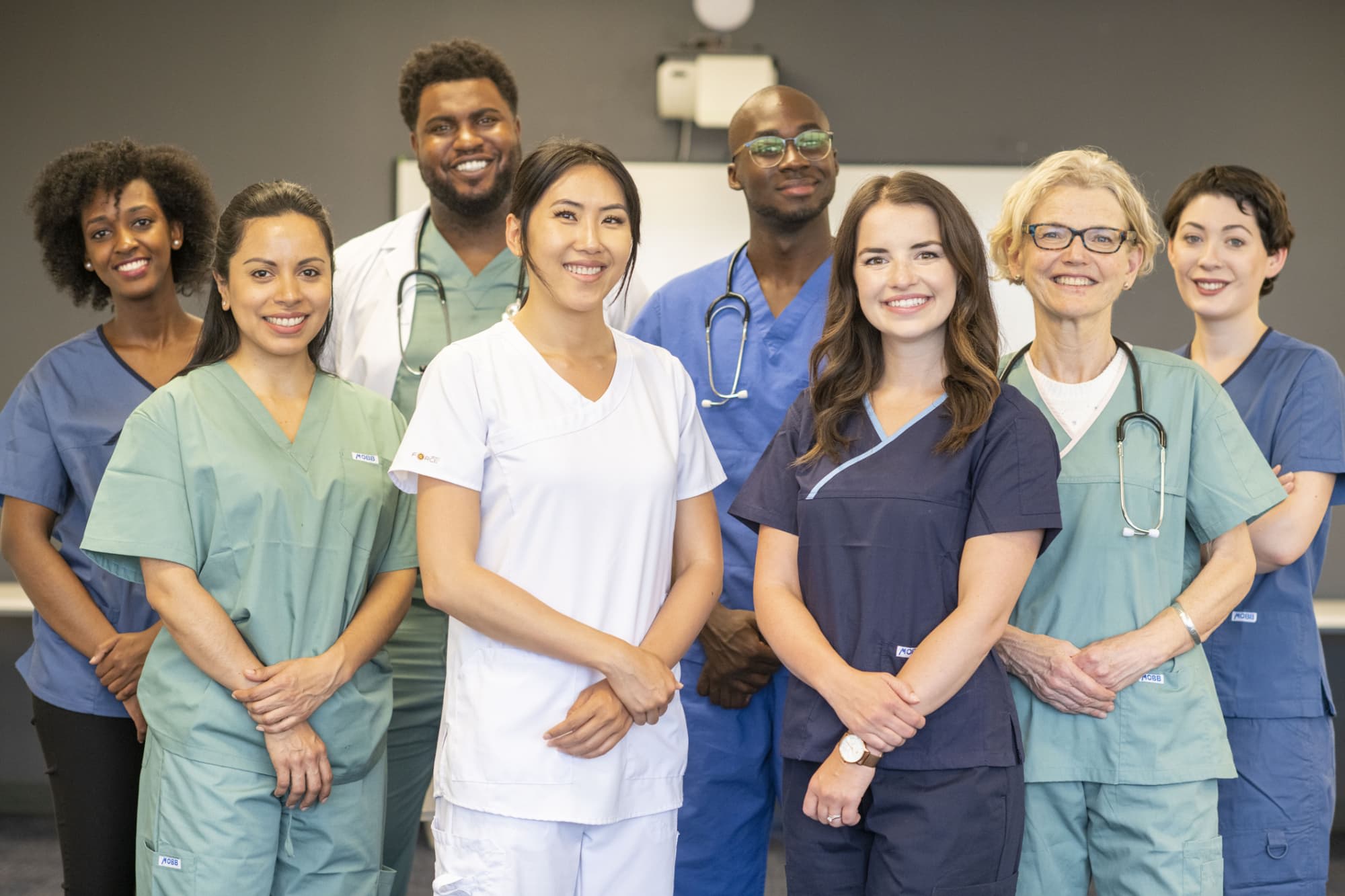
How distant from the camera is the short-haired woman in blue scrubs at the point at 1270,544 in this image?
202cm

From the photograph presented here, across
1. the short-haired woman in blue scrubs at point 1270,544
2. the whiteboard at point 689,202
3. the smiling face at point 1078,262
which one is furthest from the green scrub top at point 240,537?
the whiteboard at point 689,202

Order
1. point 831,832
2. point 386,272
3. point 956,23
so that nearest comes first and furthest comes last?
point 831,832, point 386,272, point 956,23

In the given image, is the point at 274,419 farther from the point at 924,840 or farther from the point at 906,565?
the point at 924,840

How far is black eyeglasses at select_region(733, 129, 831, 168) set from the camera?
2.17 meters

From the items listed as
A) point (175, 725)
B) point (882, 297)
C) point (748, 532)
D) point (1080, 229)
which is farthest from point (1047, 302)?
point (175, 725)

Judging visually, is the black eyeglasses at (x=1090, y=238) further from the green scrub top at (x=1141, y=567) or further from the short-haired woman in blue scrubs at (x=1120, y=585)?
the green scrub top at (x=1141, y=567)

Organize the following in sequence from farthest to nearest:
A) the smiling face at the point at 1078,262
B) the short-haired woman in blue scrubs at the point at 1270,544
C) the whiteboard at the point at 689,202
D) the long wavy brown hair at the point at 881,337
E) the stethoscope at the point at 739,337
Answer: the whiteboard at the point at 689,202
the stethoscope at the point at 739,337
the short-haired woman in blue scrubs at the point at 1270,544
the smiling face at the point at 1078,262
the long wavy brown hair at the point at 881,337

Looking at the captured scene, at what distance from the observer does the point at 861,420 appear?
166 centimetres

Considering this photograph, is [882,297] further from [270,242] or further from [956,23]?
[956,23]

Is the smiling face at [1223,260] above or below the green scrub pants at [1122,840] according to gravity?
above

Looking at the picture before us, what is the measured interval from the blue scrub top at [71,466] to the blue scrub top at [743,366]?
101 cm

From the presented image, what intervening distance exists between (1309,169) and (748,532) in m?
3.15

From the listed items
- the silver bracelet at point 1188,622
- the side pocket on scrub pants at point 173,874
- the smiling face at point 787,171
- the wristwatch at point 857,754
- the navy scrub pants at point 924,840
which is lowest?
the side pocket on scrub pants at point 173,874

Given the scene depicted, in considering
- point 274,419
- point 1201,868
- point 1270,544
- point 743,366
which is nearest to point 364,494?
point 274,419
